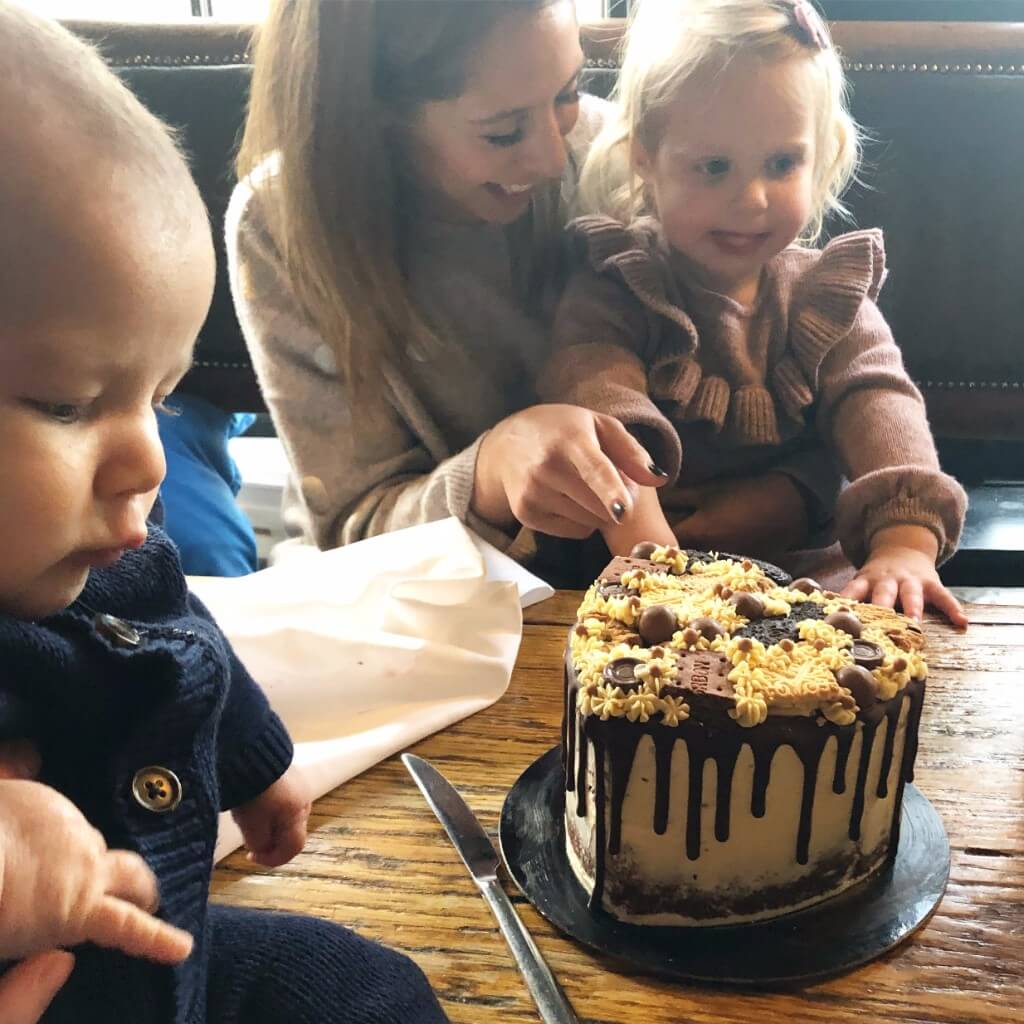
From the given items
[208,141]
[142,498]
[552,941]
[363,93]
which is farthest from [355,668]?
[208,141]

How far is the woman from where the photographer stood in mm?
771

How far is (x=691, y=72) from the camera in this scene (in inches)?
30.8

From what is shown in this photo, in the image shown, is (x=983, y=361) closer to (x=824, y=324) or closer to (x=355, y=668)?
(x=824, y=324)

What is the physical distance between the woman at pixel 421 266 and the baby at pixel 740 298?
5 cm

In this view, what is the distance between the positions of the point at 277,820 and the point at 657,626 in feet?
0.70

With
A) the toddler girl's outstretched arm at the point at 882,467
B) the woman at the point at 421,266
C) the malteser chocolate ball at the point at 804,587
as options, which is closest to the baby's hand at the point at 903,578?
the toddler girl's outstretched arm at the point at 882,467

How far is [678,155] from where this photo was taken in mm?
806

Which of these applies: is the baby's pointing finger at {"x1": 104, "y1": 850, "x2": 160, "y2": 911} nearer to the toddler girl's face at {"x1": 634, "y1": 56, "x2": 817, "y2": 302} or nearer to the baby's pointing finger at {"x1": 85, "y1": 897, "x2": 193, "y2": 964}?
the baby's pointing finger at {"x1": 85, "y1": 897, "x2": 193, "y2": 964}

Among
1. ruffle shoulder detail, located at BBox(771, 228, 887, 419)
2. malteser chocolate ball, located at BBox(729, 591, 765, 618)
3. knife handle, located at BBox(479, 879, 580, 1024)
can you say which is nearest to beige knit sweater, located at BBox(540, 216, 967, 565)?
ruffle shoulder detail, located at BBox(771, 228, 887, 419)

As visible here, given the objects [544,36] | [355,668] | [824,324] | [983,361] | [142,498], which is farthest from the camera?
[983,361]

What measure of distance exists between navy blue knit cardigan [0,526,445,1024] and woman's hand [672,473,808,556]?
534mm

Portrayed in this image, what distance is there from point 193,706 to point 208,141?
3.16 feet

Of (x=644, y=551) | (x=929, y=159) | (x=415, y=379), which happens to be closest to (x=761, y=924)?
(x=644, y=551)

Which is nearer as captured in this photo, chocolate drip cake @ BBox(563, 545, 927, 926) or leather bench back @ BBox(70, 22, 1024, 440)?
chocolate drip cake @ BBox(563, 545, 927, 926)
